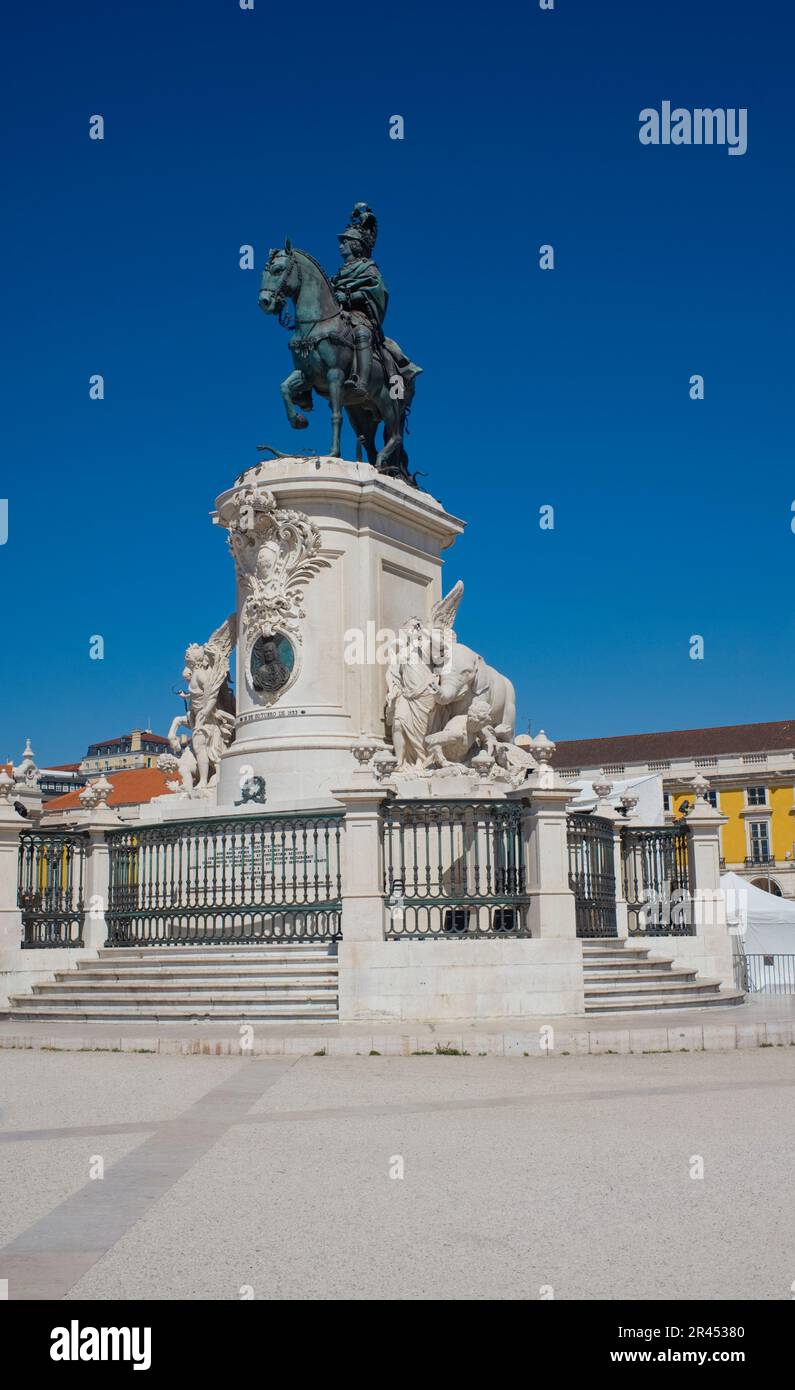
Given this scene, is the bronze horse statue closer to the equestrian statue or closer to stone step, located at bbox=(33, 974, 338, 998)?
the equestrian statue

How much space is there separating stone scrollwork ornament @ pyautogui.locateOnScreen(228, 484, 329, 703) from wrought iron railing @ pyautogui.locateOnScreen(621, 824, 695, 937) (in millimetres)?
5282

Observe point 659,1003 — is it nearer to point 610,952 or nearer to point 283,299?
point 610,952

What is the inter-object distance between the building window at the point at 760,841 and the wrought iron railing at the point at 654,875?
55315 mm

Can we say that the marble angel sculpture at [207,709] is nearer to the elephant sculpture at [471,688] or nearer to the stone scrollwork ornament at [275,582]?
the stone scrollwork ornament at [275,582]

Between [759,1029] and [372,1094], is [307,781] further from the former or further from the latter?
[372,1094]

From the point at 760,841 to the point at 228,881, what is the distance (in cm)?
5898

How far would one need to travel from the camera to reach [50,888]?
57.3ft

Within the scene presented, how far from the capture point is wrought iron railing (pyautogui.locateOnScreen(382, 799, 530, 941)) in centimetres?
1448

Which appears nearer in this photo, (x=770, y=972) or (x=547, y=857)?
(x=547, y=857)

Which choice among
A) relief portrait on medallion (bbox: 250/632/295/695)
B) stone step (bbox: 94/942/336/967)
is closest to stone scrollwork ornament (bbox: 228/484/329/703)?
relief portrait on medallion (bbox: 250/632/295/695)

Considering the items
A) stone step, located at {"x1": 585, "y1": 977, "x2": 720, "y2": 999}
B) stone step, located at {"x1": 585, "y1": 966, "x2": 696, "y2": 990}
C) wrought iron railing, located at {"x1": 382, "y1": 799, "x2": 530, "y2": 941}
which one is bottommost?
stone step, located at {"x1": 585, "y1": 977, "x2": 720, "y2": 999}

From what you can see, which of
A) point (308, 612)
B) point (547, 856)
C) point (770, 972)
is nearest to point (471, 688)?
point (308, 612)

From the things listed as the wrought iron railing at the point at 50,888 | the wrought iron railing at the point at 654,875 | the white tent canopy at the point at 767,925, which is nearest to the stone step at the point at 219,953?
the wrought iron railing at the point at 50,888

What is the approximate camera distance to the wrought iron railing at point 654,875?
60.8ft
